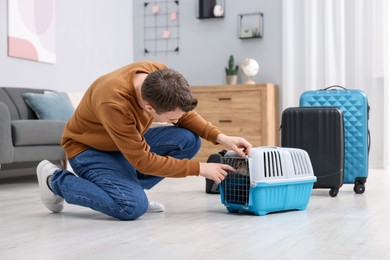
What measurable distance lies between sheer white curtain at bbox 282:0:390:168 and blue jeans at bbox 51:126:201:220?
3.25m

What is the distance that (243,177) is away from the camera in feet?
8.18

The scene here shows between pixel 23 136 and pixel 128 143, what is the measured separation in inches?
81.0

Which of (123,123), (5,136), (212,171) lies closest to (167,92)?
(123,123)

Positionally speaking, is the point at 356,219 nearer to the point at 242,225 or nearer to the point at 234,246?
the point at 242,225

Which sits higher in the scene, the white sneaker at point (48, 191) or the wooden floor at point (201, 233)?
the white sneaker at point (48, 191)

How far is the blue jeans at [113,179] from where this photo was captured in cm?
237

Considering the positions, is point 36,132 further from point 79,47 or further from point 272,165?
point 272,165

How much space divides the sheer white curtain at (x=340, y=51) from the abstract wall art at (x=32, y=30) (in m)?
2.21

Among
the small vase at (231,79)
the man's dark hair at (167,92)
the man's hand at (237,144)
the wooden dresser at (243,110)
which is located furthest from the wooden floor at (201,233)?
the small vase at (231,79)

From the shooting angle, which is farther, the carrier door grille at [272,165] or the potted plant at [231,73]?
the potted plant at [231,73]

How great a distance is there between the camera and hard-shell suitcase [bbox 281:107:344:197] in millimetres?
3180

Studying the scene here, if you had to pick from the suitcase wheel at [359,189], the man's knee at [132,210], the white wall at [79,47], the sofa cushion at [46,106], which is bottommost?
the suitcase wheel at [359,189]

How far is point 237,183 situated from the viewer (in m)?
2.53

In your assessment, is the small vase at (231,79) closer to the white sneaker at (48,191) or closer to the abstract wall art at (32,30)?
the abstract wall art at (32,30)
